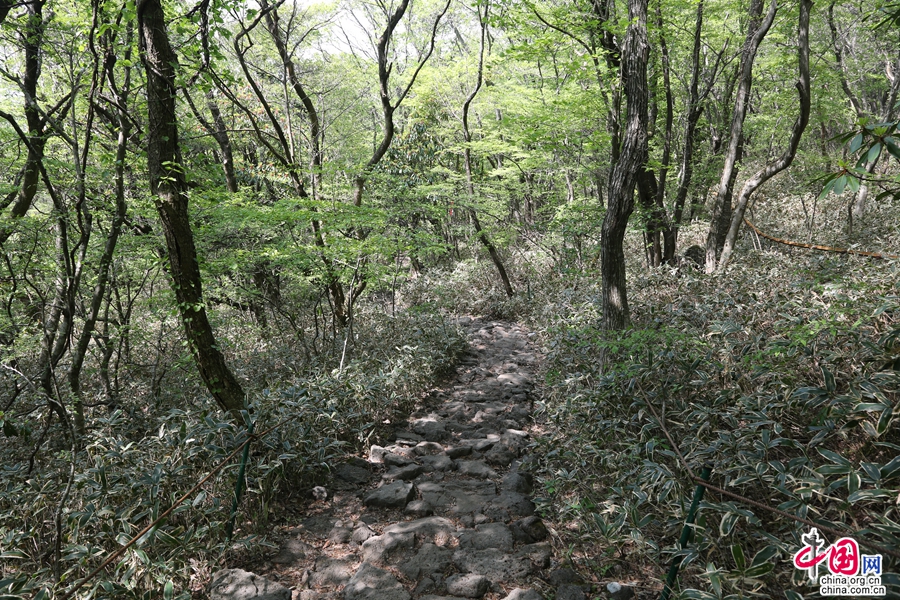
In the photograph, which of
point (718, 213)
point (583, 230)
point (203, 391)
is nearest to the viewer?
point (203, 391)

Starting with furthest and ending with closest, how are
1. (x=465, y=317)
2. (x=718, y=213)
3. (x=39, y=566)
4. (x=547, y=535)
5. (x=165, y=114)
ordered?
(x=465, y=317)
(x=718, y=213)
(x=165, y=114)
(x=547, y=535)
(x=39, y=566)

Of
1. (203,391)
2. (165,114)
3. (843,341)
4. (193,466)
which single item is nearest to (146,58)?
(165,114)

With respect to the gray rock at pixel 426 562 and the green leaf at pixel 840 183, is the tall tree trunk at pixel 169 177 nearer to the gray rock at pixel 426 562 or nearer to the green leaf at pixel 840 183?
the gray rock at pixel 426 562

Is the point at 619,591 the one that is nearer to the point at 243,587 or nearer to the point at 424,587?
the point at 424,587

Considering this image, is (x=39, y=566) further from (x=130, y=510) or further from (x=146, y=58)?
(x=146, y=58)

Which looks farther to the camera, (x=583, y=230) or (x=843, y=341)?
(x=583, y=230)

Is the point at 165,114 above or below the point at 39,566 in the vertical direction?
above

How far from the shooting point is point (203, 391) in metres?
7.46

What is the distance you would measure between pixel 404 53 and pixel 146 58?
50.6ft

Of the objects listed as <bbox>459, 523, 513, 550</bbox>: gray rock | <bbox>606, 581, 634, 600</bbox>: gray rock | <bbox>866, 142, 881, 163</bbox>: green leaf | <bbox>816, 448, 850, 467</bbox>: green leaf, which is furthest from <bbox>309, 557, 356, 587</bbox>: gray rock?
<bbox>866, 142, 881, 163</bbox>: green leaf

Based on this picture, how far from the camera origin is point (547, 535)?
12.0 ft

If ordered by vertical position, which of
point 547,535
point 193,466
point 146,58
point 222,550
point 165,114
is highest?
point 146,58

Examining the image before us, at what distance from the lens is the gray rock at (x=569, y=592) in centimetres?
288

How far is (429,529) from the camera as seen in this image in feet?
12.4
